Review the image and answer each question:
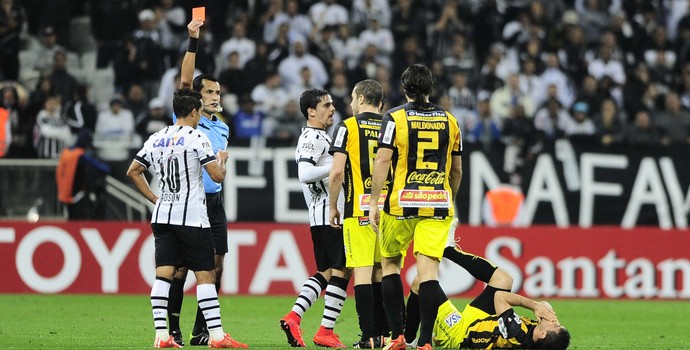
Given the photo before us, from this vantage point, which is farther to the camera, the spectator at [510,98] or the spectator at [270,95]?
the spectator at [510,98]

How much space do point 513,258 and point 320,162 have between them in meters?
7.35

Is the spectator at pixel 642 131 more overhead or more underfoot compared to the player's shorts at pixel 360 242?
more overhead

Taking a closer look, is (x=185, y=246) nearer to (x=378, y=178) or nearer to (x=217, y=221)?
(x=217, y=221)

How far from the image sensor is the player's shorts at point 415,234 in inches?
384

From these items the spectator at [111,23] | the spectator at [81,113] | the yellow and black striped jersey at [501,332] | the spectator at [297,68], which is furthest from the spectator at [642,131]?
the yellow and black striped jersey at [501,332]

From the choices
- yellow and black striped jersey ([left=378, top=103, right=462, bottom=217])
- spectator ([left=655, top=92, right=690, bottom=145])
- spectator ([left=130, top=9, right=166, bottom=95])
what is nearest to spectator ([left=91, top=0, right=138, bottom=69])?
spectator ([left=130, top=9, right=166, bottom=95])

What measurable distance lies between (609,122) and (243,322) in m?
9.51

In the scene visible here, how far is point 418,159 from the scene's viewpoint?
977 cm

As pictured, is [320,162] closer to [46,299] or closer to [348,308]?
[348,308]

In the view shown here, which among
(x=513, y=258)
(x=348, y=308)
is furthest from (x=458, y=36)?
(x=348, y=308)

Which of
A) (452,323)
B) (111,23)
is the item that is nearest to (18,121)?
(111,23)

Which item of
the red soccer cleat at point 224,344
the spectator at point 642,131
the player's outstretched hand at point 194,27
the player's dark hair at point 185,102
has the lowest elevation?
the red soccer cleat at point 224,344

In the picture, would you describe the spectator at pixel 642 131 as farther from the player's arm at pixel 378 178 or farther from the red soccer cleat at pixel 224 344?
the red soccer cleat at pixel 224 344

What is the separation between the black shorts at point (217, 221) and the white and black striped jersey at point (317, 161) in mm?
784
